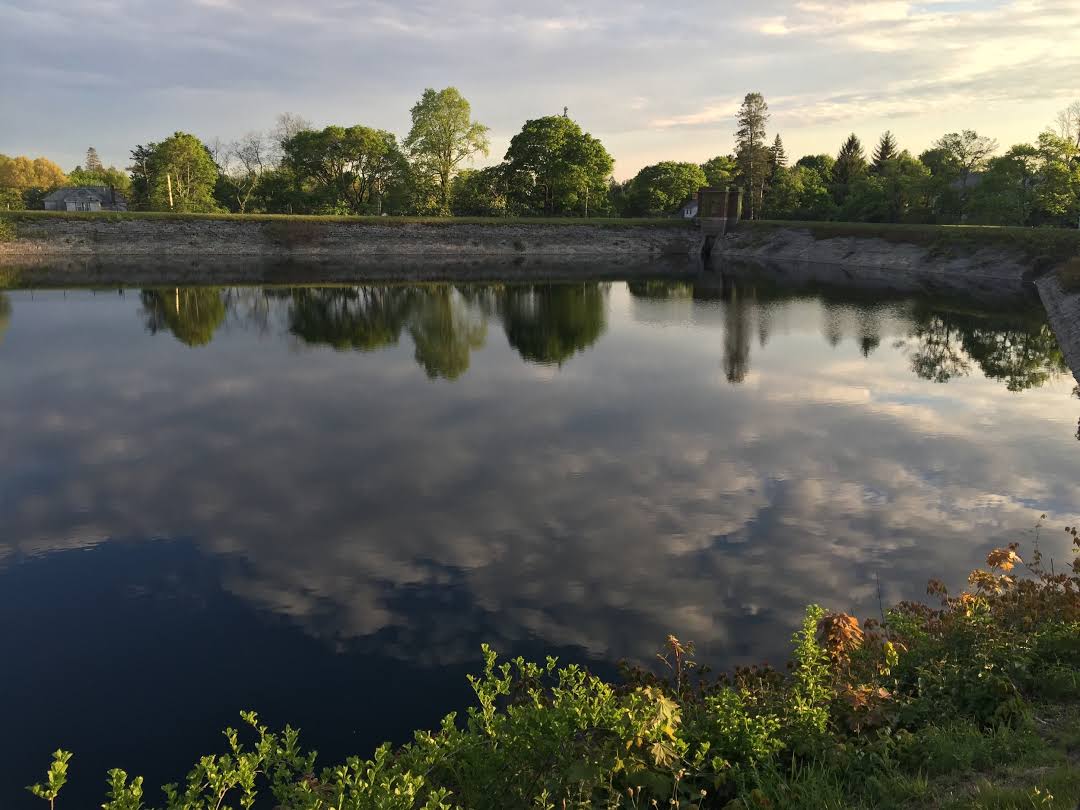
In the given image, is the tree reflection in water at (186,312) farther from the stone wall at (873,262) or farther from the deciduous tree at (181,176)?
the deciduous tree at (181,176)

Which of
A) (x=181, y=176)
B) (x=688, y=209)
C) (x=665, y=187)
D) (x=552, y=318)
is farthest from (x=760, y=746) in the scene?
(x=688, y=209)

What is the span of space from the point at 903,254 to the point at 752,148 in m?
41.0

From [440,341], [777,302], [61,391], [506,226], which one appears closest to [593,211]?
[506,226]

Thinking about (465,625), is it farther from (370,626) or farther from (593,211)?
(593,211)

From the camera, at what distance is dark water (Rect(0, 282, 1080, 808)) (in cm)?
908

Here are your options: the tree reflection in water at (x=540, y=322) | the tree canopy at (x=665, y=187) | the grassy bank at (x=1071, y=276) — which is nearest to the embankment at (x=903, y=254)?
the grassy bank at (x=1071, y=276)

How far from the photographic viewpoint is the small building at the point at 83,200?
123 m

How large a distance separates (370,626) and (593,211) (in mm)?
102460

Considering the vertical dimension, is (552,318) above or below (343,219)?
below

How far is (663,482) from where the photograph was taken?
15508mm

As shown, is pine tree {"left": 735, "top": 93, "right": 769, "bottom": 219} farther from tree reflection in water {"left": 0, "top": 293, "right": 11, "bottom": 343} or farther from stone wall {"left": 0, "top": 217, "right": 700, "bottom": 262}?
tree reflection in water {"left": 0, "top": 293, "right": 11, "bottom": 343}

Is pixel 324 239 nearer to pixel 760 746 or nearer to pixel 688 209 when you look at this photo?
pixel 688 209

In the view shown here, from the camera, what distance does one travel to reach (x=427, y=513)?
13875 millimetres

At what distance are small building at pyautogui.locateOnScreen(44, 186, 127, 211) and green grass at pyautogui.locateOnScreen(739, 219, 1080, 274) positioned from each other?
106990 millimetres
